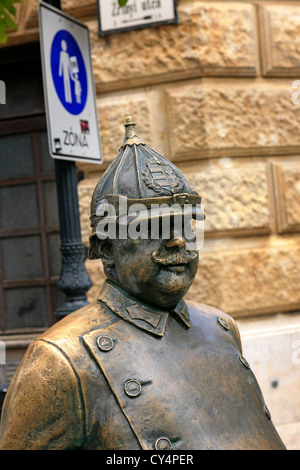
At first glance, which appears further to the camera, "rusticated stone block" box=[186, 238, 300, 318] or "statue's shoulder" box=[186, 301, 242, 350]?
"rusticated stone block" box=[186, 238, 300, 318]

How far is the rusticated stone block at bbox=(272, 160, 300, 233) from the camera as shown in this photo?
463 centimetres

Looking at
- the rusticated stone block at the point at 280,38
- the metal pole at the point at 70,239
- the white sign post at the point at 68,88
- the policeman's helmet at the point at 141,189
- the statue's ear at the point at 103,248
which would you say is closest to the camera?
the policeman's helmet at the point at 141,189

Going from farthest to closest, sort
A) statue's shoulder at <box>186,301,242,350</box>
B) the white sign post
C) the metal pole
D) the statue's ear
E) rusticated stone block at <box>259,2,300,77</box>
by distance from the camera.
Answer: rusticated stone block at <box>259,2,300,77</box>
the metal pole
the white sign post
statue's shoulder at <box>186,301,242,350</box>
the statue's ear

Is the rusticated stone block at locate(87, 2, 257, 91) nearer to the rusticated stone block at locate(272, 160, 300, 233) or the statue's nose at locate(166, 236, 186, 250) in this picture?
the rusticated stone block at locate(272, 160, 300, 233)

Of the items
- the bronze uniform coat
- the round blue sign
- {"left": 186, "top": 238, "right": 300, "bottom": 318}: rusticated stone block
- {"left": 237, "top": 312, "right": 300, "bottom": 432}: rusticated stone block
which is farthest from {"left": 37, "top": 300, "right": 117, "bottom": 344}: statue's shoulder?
{"left": 237, "top": 312, "right": 300, "bottom": 432}: rusticated stone block

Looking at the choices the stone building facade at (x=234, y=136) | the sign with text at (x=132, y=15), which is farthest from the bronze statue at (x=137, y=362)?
the sign with text at (x=132, y=15)

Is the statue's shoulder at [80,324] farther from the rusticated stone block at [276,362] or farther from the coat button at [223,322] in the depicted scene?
the rusticated stone block at [276,362]

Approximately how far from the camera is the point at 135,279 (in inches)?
73.5

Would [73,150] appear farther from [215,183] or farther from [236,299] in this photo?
[236,299]

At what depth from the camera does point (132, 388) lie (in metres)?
1.73

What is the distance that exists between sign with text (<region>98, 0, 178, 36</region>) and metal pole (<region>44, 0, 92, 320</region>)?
1211mm

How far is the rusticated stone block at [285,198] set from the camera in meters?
4.63

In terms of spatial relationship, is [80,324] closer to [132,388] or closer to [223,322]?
[132,388]

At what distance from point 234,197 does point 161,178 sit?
2.65 meters
